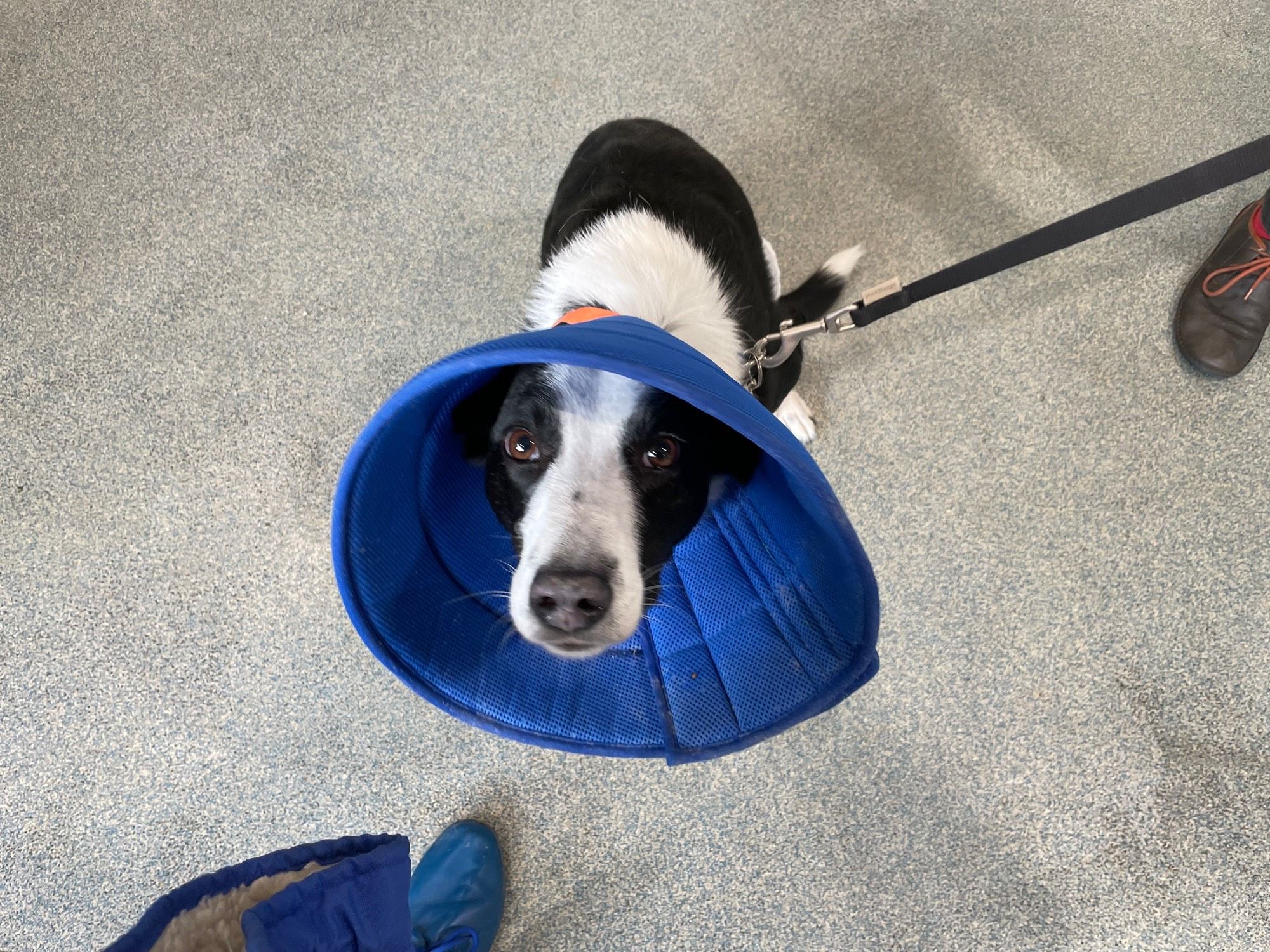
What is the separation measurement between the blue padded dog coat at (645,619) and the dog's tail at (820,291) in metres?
0.71

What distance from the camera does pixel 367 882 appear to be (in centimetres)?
113

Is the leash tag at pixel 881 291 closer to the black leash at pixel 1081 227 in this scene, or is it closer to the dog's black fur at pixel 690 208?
the black leash at pixel 1081 227

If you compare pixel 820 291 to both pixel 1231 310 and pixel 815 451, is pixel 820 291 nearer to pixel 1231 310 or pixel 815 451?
pixel 815 451

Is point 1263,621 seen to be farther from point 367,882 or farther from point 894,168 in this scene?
point 367,882

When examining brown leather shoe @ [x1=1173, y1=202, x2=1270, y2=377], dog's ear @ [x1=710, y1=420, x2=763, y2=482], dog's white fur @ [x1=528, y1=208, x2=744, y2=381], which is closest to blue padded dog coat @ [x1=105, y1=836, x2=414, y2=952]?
dog's ear @ [x1=710, y1=420, x2=763, y2=482]

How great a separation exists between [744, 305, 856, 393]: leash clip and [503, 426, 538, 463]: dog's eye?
1.63ft

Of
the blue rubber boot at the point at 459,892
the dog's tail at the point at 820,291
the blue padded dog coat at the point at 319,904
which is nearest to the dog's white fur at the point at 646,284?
the dog's tail at the point at 820,291

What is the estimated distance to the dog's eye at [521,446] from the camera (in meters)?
1.29

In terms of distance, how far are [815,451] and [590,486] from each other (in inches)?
39.6

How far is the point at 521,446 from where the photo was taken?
1301 mm

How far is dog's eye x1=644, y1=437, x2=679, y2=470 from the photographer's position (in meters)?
1.28

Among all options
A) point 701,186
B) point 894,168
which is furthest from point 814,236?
point 701,186

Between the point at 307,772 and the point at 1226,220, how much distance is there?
3.04 m

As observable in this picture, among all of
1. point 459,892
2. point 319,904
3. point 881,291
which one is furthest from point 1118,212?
point 459,892
